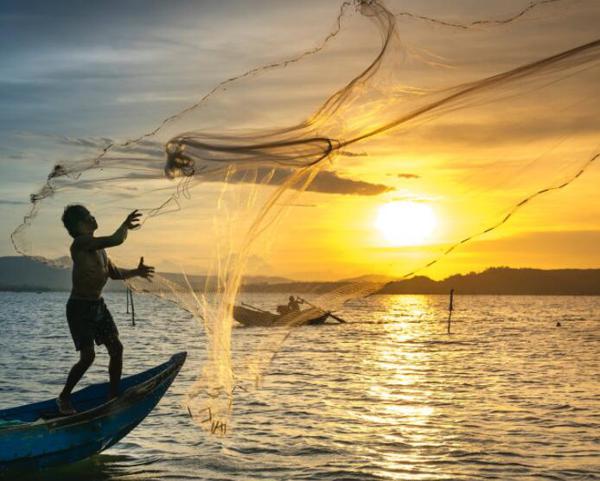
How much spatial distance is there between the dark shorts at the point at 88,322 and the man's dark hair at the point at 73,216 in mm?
838

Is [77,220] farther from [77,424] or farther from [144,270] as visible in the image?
[77,424]

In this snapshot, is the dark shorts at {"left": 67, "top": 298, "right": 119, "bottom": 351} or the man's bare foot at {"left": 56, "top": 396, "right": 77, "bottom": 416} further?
the man's bare foot at {"left": 56, "top": 396, "right": 77, "bottom": 416}

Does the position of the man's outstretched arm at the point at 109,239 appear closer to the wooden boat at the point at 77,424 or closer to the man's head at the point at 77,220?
the man's head at the point at 77,220

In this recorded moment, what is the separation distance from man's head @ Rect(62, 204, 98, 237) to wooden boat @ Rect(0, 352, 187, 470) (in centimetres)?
234

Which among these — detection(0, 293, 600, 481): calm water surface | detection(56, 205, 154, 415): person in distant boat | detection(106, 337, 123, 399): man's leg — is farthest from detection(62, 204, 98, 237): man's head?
detection(0, 293, 600, 481): calm water surface

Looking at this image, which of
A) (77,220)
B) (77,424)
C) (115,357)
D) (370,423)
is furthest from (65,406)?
(370,423)

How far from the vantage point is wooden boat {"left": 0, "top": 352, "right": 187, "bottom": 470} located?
35.4 ft

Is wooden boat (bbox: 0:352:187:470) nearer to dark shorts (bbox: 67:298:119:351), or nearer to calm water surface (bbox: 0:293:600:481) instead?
calm water surface (bbox: 0:293:600:481)

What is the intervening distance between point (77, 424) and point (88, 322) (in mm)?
1453

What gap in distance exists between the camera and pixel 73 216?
10.3 m

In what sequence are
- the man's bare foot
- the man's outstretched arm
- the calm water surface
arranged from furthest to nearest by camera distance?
the calm water surface → the man's bare foot → the man's outstretched arm

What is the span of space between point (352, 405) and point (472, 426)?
12.3 feet

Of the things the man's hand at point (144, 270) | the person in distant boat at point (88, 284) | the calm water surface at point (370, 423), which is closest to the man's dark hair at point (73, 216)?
the person in distant boat at point (88, 284)

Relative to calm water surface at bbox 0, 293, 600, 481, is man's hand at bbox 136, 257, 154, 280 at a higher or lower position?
higher
